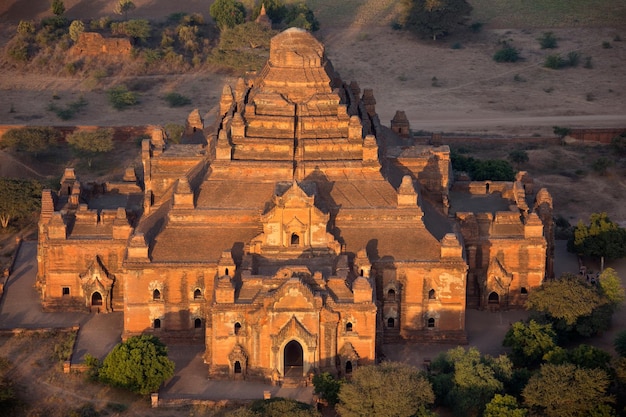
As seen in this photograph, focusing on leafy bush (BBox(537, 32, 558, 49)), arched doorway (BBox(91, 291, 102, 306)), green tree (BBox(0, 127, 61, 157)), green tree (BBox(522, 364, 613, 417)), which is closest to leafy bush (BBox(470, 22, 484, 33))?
→ leafy bush (BBox(537, 32, 558, 49))

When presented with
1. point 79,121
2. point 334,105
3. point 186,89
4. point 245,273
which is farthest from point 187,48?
point 245,273

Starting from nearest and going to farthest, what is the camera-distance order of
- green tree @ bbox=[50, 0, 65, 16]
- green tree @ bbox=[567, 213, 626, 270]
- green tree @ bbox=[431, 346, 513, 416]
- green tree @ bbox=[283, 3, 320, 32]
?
green tree @ bbox=[431, 346, 513, 416], green tree @ bbox=[567, 213, 626, 270], green tree @ bbox=[283, 3, 320, 32], green tree @ bbox=[50, 0, 65, 16]

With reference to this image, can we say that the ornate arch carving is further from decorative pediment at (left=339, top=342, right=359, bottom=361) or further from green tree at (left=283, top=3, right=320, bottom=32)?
green tree at (left=283, top=3, right=320, bottom=32)

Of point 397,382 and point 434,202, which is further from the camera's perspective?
point 434,202

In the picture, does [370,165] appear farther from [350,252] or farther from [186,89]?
[186,89]

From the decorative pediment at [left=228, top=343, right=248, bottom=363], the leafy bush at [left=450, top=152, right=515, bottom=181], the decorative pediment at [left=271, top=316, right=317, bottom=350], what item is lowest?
the decorative pediment at [left=228, top=343, right=248, bottom=363]

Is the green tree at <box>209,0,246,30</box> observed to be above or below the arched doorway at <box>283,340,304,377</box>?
above

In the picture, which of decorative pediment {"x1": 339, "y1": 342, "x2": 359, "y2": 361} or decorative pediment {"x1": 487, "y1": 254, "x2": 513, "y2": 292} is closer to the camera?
decorative pediment {"x1": 339, "y1": 342, "x2": 359, "y2": 361}
